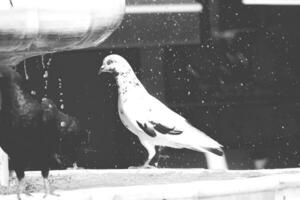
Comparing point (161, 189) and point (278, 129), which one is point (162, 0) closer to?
point (278, 129)

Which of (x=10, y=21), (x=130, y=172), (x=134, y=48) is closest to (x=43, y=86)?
(x=134, y=48)

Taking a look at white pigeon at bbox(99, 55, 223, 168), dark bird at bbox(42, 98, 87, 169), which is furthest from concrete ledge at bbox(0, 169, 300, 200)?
white pigeon at bbox(99, 55, 223, 168)

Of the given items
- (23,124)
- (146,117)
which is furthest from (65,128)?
(146,117)

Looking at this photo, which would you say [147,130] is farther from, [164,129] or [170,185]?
[170,185]

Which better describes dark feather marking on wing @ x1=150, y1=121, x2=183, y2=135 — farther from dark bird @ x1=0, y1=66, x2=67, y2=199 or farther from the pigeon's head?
dark bird @ x1=0, y1=66, x2=67, y2=199

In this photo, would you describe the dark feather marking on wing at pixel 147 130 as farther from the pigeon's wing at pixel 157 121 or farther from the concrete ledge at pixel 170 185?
the concrete ledge at pixel 170 185
